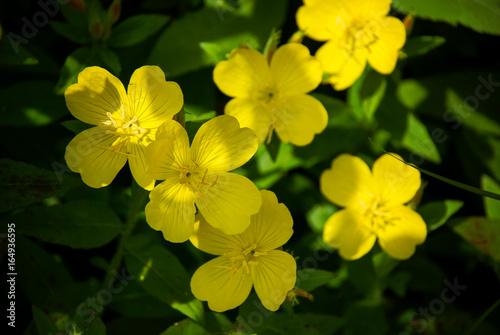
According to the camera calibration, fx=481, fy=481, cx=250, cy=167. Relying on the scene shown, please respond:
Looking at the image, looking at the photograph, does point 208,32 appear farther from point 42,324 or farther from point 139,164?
point 42,324

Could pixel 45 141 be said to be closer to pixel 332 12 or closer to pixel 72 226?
pixel 72 226

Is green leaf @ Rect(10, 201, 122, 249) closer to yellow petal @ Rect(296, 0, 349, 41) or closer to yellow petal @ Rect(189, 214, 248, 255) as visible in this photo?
yellow petal @ Rect(189, 214, 248, 255)

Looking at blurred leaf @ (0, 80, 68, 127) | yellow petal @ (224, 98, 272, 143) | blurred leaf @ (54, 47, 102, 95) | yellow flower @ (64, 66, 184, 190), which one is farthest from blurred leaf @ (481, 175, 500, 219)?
blurred leaf @ (0, 80, 68, 127)

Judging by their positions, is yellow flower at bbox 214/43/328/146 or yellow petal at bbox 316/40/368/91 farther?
yellow petal at bbox 316/40/368/91

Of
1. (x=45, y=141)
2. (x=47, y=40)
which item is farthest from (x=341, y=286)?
(x=47, y=40)

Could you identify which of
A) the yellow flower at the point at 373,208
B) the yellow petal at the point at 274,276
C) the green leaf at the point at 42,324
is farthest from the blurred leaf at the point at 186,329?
the yellow flower at the point at 373,208

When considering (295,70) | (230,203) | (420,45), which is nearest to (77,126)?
(230,203)

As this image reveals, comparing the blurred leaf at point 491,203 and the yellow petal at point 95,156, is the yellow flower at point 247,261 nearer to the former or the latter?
the yellow petal at point 95,156
